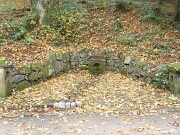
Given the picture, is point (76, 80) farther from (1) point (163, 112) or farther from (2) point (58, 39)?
(1) point (163, 112)

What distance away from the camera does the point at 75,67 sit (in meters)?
10.5

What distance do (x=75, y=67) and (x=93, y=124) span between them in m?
5.11

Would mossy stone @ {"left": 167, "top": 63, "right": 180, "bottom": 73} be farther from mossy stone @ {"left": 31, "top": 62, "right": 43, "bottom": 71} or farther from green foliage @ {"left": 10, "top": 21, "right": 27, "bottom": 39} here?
green foliage @ {"left": 10, "top": 21, "right": 27, "bottom": 39}

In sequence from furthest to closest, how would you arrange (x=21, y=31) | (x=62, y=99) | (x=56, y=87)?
1. (x=21, y=31)
2. (x=56, y=87)
3. (x=62, y=99)

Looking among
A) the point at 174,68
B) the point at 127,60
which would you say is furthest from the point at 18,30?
the point at 174,68

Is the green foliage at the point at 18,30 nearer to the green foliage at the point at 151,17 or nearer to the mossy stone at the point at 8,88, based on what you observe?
the mossy stone at the point at 8,88

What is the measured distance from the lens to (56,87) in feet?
26.9

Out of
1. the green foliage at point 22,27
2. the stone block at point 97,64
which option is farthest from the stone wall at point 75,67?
the green foliage at point 22,27

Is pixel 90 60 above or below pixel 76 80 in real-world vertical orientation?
above

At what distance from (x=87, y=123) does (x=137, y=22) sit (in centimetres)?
733

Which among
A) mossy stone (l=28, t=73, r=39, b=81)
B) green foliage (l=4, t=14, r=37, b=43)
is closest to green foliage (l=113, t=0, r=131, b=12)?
green foliage (l=4, t=14, r=37, b=43)

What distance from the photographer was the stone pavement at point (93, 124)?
520 centimetres

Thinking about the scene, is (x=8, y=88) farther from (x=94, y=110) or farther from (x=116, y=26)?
(x=116, y=26)

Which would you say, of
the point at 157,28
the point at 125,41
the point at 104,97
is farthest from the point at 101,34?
the point at 104,97
